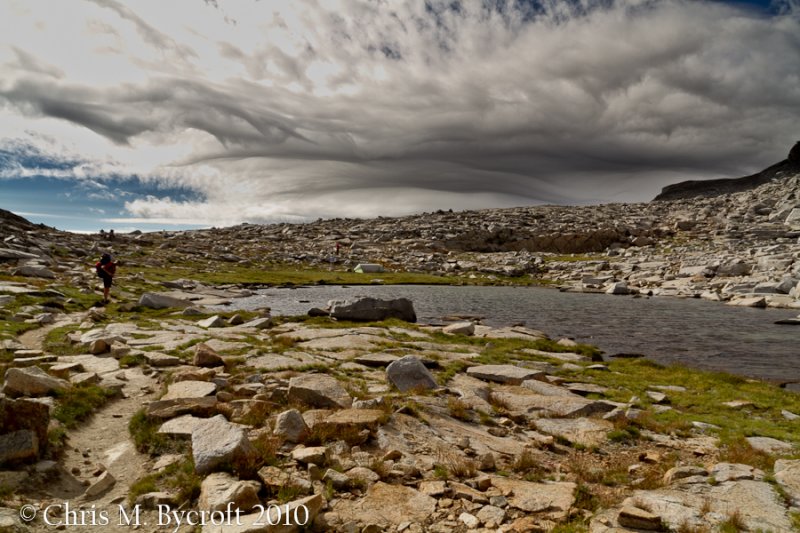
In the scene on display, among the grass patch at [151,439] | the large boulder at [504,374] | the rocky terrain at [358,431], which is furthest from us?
the large boulder at [504,374]

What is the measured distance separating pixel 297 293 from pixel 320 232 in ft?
352

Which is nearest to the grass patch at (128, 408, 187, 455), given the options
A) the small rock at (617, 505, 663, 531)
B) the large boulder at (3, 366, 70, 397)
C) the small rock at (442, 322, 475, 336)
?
the large boulder at (3, 366, 70, 397)

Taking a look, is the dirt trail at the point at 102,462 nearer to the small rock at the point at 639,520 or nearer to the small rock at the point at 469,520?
the small rock at the point at 469,520

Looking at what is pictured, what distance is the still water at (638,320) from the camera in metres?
28.1

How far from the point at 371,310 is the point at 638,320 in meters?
26.1

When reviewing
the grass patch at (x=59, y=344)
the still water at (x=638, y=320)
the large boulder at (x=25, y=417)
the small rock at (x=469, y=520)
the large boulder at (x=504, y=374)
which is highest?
the large boulder at (x=25, y=417)

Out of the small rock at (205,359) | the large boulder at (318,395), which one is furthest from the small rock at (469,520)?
the small rock at (205,359)

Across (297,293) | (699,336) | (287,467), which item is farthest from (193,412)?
(297,293)

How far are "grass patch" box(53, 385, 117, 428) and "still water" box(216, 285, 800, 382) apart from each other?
92.9 feet

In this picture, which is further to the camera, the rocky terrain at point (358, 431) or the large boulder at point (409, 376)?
the large boulder at point (409, 376)

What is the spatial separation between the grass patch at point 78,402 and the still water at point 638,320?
28325 millimetres

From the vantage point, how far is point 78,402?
1145cm

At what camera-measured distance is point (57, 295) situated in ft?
101

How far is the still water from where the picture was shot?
28094mm
